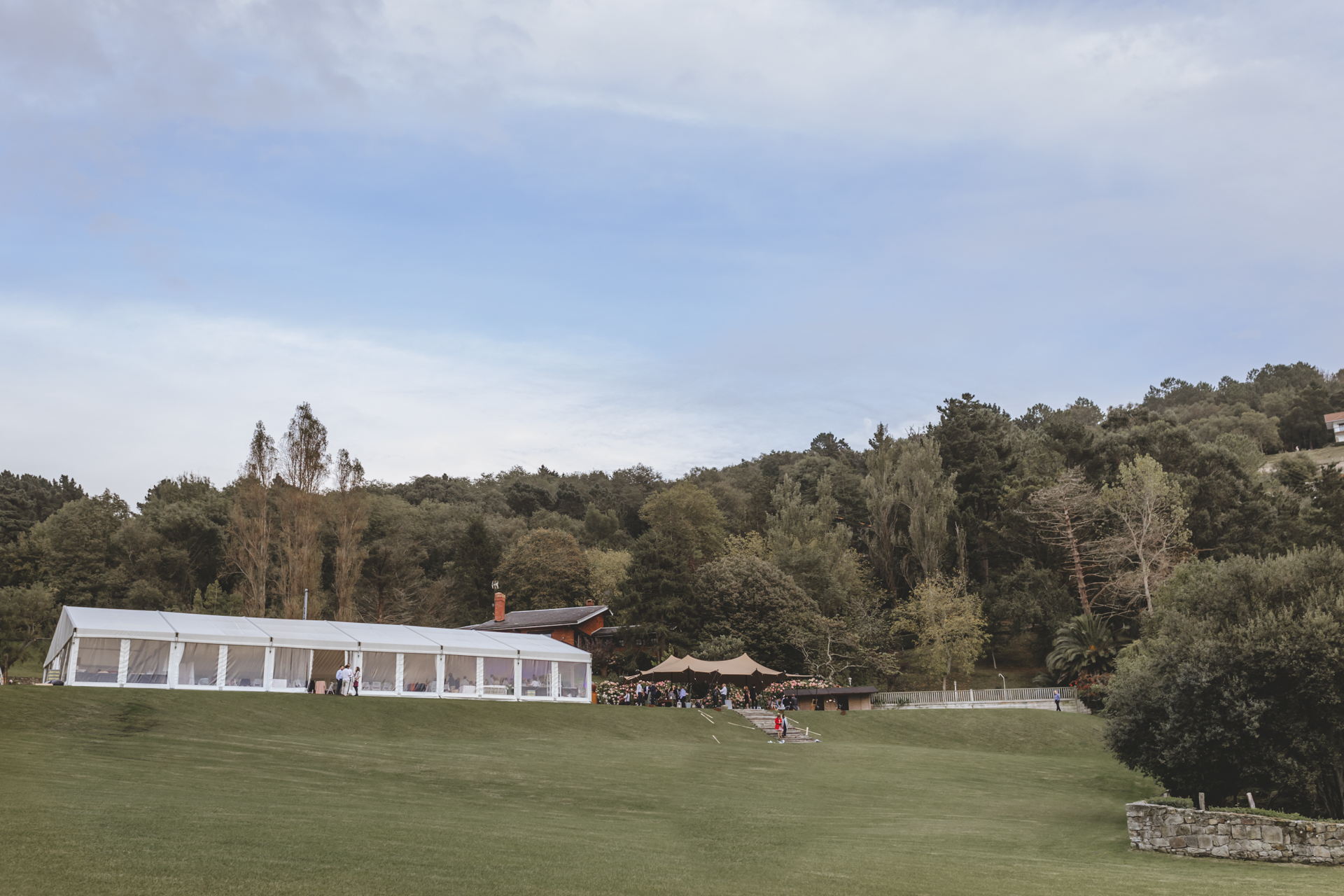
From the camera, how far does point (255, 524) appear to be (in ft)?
148

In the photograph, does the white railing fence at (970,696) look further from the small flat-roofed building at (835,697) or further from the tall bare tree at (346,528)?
the tall bare tree at (346,528)

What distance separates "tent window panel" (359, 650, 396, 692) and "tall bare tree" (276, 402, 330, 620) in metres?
9.74

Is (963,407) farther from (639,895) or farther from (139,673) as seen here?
(639,895)

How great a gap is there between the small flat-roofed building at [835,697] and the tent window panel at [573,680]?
9.24 metres

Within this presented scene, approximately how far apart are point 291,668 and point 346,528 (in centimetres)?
1273

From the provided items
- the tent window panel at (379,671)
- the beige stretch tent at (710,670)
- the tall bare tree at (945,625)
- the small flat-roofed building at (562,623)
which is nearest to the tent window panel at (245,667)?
the tent window panel at (379,671)

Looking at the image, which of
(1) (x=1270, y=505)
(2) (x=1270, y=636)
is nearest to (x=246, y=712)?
(2) (x=1270, y=636)

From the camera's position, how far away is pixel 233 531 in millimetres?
47094

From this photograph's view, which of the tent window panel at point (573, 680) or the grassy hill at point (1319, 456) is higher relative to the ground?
the grassy hill at point (1319, 456)

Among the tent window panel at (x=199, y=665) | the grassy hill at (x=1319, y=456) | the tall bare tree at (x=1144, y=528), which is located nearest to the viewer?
the tent window panel at (x=199, y=665)

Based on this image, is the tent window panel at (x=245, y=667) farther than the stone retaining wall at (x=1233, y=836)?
Yes

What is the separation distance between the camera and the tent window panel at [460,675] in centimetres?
3816

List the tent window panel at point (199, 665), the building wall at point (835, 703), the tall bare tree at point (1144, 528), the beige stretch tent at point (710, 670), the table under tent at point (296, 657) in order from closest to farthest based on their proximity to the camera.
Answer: the table under tent at point (296, 657) → the tent window panel at point (199, 665) → the beige stretch tent at point (710, 670) → the building wall at point (835, 703) → the tall bare tree at point (1144, 528)

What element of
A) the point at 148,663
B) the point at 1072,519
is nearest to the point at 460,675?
the point at 148,663
